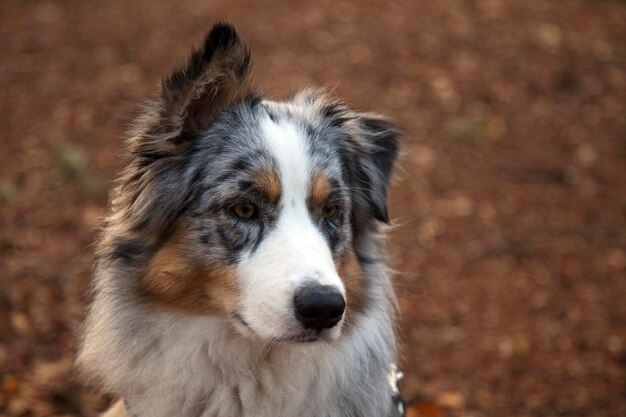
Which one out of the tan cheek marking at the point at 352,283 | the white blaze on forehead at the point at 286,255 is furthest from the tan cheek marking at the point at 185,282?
the tan cheek marking at the point at 352,283

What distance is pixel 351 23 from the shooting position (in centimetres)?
986

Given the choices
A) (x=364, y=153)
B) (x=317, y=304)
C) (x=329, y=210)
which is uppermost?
(x=364, y=153)

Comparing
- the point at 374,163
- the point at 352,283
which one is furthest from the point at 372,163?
the point at 352,283

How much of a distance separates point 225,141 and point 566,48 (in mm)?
7146

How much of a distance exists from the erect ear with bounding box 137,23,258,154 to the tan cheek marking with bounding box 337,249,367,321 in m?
0.91

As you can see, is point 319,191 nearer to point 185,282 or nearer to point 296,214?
point 296,214

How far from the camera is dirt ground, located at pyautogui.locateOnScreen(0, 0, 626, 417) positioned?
5.61 metres

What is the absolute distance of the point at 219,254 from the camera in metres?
3.39

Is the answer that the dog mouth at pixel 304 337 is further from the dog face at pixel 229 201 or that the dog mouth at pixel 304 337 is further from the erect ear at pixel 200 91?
the erect ear at pixel 200 91

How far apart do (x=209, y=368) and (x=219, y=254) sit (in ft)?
1.76

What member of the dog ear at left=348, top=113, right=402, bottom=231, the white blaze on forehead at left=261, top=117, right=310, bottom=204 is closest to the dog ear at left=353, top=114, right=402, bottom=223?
the dog ear at left=348, top=113, right=402, bottom=231

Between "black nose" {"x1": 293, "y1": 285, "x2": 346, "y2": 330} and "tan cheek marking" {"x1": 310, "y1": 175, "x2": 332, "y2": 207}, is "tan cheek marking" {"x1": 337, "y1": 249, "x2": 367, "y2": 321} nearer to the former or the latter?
"tan cheek marking" {"x1": 310, "y1": 175, "x2": 332, "y2": 207}

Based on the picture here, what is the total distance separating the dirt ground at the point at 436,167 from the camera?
561 centimetres

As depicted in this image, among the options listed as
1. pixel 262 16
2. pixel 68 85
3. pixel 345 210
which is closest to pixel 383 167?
pixel 345 210
